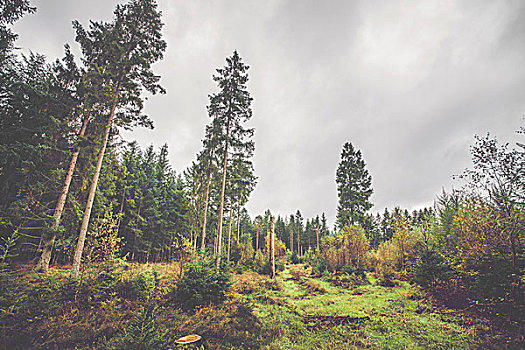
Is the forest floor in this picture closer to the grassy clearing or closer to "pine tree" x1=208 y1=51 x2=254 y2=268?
the grassy clearing

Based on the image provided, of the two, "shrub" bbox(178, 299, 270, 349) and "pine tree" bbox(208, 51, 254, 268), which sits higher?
"pine tree" bbox(208, 51, 254, 268)

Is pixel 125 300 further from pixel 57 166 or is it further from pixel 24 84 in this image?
pixel 24 84

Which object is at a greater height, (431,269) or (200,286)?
(431,269)

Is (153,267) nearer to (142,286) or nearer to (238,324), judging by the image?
(142,286)

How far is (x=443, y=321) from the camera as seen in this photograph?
7.85m

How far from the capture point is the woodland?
638 cm

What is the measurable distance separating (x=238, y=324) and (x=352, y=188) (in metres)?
24.7

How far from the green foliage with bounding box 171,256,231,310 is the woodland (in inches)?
2.3

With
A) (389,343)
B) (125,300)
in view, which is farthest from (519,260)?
(125,300)

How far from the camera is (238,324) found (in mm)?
7707

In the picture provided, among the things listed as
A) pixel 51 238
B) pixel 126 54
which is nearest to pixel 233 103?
pixel 126 54

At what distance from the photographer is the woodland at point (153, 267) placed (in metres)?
6.38

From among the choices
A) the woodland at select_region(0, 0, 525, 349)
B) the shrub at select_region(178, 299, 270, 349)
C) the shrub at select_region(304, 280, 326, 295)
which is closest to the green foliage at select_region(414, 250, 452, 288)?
the woodland at select_region(0, 0, 525, 349)

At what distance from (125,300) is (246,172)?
12.3 meters
